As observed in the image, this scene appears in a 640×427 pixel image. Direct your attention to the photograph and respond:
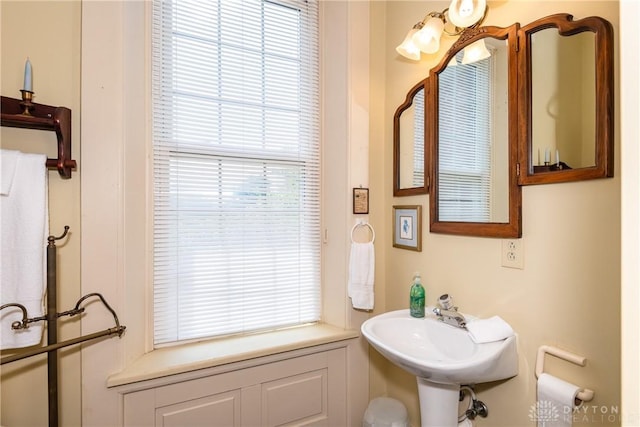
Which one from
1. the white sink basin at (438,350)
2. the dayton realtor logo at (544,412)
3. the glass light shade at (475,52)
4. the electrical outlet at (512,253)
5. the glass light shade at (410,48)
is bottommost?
the dayton realtor logo at (544,412)

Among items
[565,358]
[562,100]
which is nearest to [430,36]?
[562,100]

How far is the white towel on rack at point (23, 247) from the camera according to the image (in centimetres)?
106

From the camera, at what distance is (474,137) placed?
53.2 inches

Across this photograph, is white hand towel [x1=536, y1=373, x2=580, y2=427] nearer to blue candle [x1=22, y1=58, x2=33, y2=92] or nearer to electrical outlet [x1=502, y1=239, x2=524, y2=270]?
electrical outlet [x1=502, y1=239, x2=524, y2=270]

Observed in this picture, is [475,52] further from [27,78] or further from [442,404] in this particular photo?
[27,78]

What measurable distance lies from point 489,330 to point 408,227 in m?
0.63

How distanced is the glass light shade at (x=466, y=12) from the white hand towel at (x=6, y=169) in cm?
176

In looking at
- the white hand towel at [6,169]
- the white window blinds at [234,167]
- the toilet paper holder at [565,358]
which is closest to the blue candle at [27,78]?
the white hand towel at [6,169]

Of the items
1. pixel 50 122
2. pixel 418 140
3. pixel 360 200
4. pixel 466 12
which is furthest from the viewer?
pixel 360 200

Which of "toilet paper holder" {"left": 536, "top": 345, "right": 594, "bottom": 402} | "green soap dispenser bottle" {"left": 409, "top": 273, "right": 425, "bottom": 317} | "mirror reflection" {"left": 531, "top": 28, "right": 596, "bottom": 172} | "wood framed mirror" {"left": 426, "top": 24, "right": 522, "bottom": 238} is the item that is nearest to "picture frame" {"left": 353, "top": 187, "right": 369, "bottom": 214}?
"wood framed mirror" {"left": 426, "top": 24, "right": 522, "bottom": 238}

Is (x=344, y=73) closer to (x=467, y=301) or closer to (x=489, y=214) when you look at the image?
(x=489, y=214)

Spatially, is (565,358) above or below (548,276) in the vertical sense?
below

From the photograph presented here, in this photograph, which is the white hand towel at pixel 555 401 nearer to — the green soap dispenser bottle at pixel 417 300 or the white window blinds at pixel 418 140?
the green soap dispenser bottle at pixel 417 300

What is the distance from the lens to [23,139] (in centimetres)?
116
